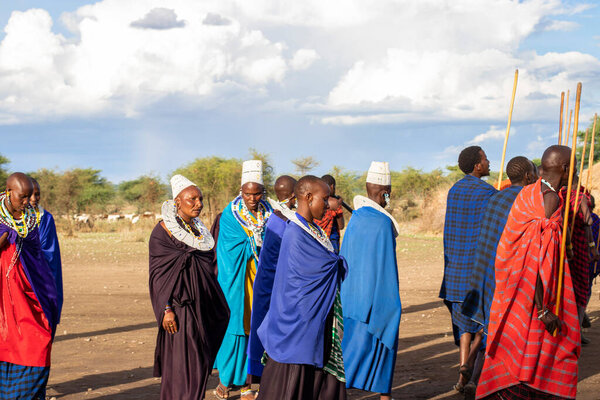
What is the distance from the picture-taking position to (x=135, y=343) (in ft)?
29.8

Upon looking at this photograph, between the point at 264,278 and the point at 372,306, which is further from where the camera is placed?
the point at 264,278

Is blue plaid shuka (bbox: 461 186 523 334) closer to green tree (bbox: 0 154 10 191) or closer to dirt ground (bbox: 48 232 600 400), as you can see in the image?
dirt ground (bbox: 48 232 600 400)

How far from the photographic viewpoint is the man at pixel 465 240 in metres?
6.39

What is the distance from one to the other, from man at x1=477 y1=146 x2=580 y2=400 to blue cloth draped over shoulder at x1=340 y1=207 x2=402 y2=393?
2.66 feet

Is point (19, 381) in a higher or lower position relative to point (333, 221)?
lower

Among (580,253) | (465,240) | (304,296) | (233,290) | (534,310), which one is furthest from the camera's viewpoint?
(233,290)

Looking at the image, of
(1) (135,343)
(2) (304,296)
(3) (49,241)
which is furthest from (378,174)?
(1) (135,343)

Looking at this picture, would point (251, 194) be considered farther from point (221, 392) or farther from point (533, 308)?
point (533, 308)

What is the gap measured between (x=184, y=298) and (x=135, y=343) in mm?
4059

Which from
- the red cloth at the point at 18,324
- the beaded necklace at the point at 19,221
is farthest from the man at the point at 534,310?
the beaded necklace at the point at 19,221

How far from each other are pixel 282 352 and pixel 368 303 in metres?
1.13

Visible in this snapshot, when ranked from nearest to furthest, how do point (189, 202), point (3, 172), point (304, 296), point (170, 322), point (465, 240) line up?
1. point (304, 296)
2. point (170, 322)
3. point (189, 202)
4. point (465, 240)
5. point (3, 172)

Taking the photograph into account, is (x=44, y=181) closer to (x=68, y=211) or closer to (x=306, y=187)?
(x=68, y=211)

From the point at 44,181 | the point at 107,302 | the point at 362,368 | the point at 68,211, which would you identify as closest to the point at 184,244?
the point at 362,368
